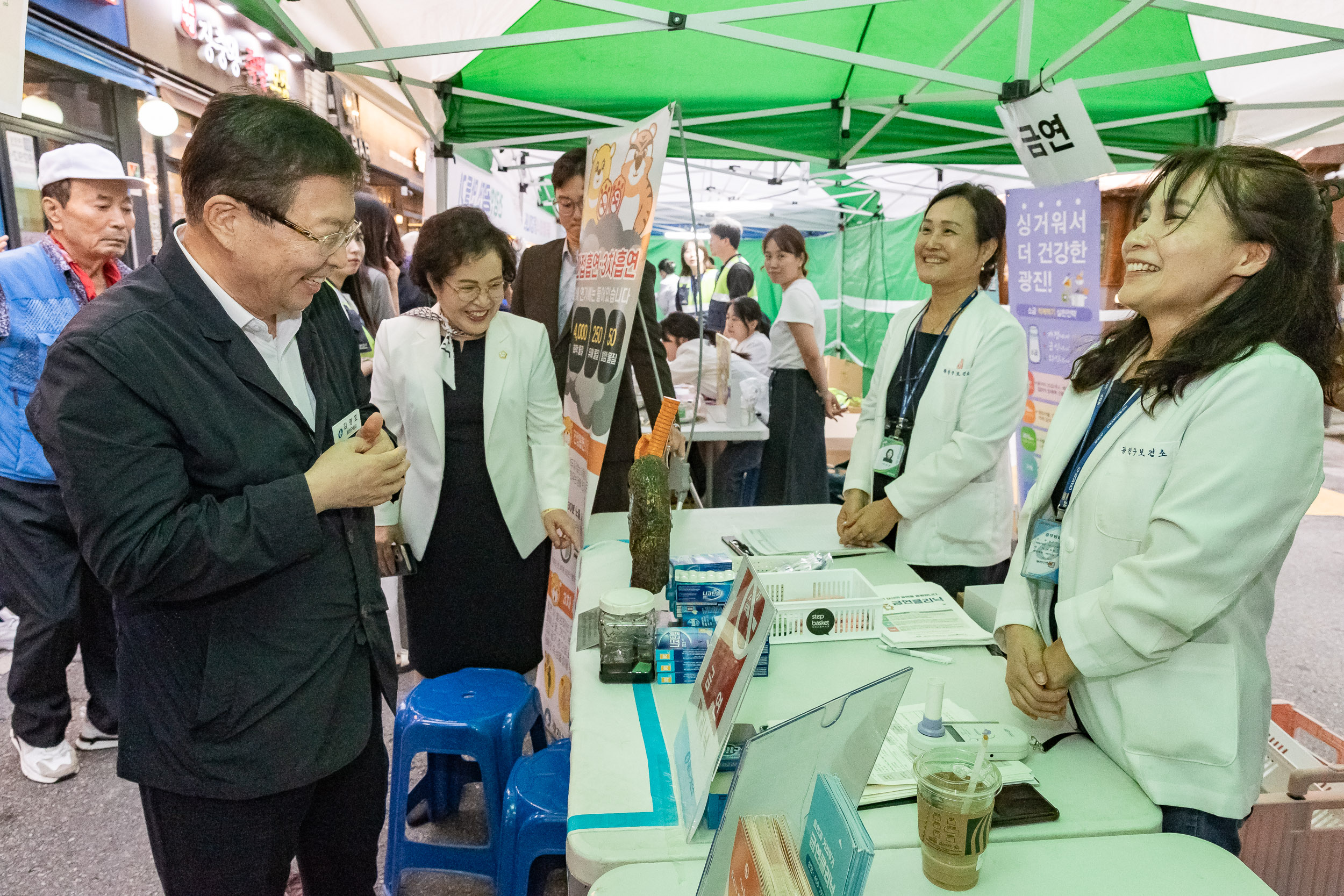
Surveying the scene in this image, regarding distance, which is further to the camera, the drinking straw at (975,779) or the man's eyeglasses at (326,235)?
the man's eyeglasses at (326,235)

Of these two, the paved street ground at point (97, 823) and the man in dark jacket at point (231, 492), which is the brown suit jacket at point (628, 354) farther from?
the man in dark jacket at point (231, 492)

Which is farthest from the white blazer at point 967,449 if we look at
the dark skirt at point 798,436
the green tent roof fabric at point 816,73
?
the dark skirt at point 798,436

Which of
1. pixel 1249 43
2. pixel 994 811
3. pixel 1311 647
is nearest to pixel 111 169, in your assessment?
pixel 994 811

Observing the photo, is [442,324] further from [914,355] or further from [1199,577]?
[1199,577]

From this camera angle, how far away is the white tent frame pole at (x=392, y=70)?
2.76m

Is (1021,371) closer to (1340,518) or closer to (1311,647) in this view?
(1311,647)

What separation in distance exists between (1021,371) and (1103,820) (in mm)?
1201

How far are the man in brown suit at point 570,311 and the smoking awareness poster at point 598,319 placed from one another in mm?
264

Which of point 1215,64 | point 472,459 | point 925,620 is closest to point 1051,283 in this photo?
point 1215,64

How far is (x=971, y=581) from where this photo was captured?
211 cm

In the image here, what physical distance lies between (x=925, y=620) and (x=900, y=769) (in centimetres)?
53

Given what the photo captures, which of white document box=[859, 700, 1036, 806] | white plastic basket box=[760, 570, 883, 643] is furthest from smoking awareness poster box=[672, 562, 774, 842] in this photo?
white plastic basket box=[760, 570, 883, 643]

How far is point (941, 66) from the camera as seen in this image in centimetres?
316

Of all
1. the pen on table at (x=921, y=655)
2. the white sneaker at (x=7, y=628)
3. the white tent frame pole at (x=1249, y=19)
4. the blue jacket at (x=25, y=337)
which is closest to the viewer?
the pen on table at (x=921, y=655)
